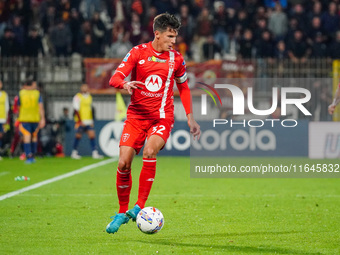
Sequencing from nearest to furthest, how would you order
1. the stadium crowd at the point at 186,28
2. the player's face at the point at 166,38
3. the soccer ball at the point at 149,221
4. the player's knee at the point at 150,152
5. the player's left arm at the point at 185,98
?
the soccer ball at the point at 149,221
the player's knee at the point at 150,152
the player's face at the point at 166,38
the player's left arm at the point at 185,98
the stadium crowd at the point at 186,28

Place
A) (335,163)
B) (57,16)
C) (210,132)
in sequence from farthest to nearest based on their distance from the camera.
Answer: (57,16) → (210,132) → (335,163)

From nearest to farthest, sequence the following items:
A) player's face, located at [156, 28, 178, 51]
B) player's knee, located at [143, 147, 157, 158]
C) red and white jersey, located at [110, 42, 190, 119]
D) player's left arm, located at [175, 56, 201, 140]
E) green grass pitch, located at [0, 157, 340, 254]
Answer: green grass pitch, located at [0, 157, 340, 254] < player's knee, located at [143, 147, 157, 158] < player's face, located at [156, 28, 178, 51] < red and white jersey, located at [110, 42, 190, 119] < player's left arm, located at [175, 56, 201, 140]

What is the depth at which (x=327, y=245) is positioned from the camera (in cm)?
638

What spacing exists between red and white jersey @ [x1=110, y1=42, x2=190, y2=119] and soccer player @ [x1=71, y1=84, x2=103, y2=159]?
1182 centimetres

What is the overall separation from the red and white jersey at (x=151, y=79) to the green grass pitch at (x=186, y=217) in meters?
1.21

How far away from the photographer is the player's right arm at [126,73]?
6668 mm

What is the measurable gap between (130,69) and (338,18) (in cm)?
1508

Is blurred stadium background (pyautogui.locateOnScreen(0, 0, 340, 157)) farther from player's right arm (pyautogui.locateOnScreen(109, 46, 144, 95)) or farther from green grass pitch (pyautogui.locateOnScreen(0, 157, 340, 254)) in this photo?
player's right arm (pyautogui.locateOnScreen(109, 46, 144, 95))

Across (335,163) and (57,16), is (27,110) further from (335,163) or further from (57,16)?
(335,163)

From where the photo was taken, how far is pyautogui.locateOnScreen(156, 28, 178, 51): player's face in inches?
281

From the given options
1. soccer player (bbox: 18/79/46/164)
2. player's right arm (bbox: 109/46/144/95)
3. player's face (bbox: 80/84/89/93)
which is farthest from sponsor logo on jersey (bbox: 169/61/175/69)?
player's face (bbox: 80/84/89/93)

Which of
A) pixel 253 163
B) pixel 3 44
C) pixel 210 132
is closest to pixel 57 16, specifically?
pixel 3 44

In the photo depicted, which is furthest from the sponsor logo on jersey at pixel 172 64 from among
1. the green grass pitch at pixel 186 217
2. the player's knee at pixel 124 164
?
the green grass pitch at pixel 186 217

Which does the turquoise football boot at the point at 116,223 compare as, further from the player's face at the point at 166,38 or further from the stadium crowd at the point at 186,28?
the stadium crowd at the point at 186,28
